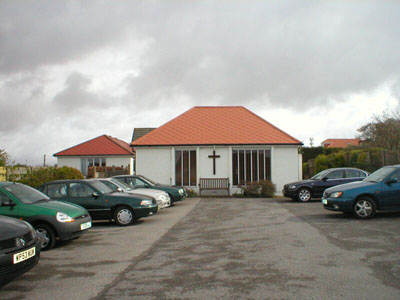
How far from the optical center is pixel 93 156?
42.2 m

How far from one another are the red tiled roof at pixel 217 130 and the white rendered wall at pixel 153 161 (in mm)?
470

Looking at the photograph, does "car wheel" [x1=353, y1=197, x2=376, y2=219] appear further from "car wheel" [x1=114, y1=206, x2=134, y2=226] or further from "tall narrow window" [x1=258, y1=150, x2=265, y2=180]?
"tall narrow window" [x1=258, y1=150, x2=265, y2=180]

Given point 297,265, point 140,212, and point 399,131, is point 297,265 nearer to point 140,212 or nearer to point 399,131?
point 140,212

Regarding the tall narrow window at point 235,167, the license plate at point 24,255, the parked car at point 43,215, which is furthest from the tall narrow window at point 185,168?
the license plate at point 24,255

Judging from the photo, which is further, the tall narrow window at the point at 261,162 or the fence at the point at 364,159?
the tall narrow window at the point at 261,162

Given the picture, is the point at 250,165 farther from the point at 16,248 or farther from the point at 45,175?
the point at 16,248

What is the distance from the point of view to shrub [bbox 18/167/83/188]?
16766 mm

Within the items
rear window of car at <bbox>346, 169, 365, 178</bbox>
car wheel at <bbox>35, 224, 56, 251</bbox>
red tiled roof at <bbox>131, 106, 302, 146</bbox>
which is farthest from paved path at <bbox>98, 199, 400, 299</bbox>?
red tiled roof at <bbox>131, 106, 302, 146</bbox>

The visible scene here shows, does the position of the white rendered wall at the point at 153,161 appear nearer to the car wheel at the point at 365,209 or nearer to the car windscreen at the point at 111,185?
the car windscreen at the point at 111,185

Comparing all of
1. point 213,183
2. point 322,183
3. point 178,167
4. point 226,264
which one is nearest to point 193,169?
point 178,167

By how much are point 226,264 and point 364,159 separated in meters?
18.8

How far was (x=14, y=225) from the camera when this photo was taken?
6.38 metres

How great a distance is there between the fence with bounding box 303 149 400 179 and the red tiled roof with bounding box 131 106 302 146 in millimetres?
3282

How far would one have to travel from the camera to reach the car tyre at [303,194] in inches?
768
